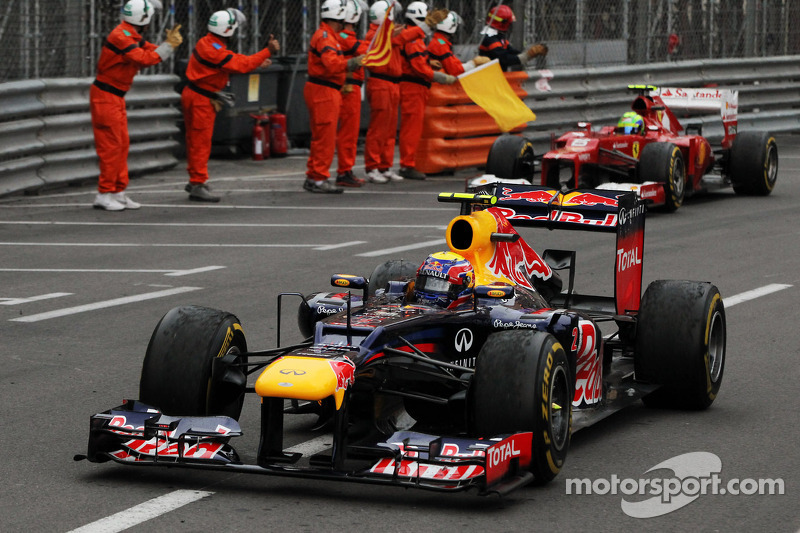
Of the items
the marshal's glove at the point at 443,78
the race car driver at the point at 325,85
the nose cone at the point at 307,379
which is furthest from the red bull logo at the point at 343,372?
the marshal's glove at the point at 443,78

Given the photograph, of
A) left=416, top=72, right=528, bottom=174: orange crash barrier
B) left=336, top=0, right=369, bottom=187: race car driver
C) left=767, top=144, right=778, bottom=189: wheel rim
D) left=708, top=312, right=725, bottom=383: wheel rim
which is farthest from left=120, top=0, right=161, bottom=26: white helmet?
left=708, top=312, right=725, bottom=383: wheel rim

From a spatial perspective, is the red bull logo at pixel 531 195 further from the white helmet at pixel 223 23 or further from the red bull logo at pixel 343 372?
the white helmet at pixel 223 23

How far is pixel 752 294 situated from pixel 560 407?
5108mm

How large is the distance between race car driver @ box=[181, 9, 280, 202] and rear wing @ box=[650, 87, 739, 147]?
16.7 ft

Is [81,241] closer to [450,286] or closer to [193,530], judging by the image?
[450,286]

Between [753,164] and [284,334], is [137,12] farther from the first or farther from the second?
[753,164]

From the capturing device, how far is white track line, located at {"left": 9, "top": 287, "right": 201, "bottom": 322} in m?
9.57

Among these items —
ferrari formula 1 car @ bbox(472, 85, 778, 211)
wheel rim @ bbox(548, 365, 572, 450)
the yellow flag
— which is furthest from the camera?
the yellow flag

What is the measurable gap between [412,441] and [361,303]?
142cm

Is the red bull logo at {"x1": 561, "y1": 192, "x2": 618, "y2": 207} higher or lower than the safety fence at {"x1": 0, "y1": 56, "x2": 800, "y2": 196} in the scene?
lower

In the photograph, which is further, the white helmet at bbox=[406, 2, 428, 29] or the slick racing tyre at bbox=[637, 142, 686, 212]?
the white helmet at bbox=[406, 2, 428, 29]

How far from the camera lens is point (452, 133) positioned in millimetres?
19625

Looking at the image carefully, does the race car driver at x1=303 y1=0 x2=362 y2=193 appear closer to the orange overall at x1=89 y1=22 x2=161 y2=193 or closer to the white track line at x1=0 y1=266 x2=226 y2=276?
the orange overall at x1=89 y1=22 x2=161 y2=193

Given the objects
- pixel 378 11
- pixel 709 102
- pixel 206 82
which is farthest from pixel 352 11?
pixel 709 102
